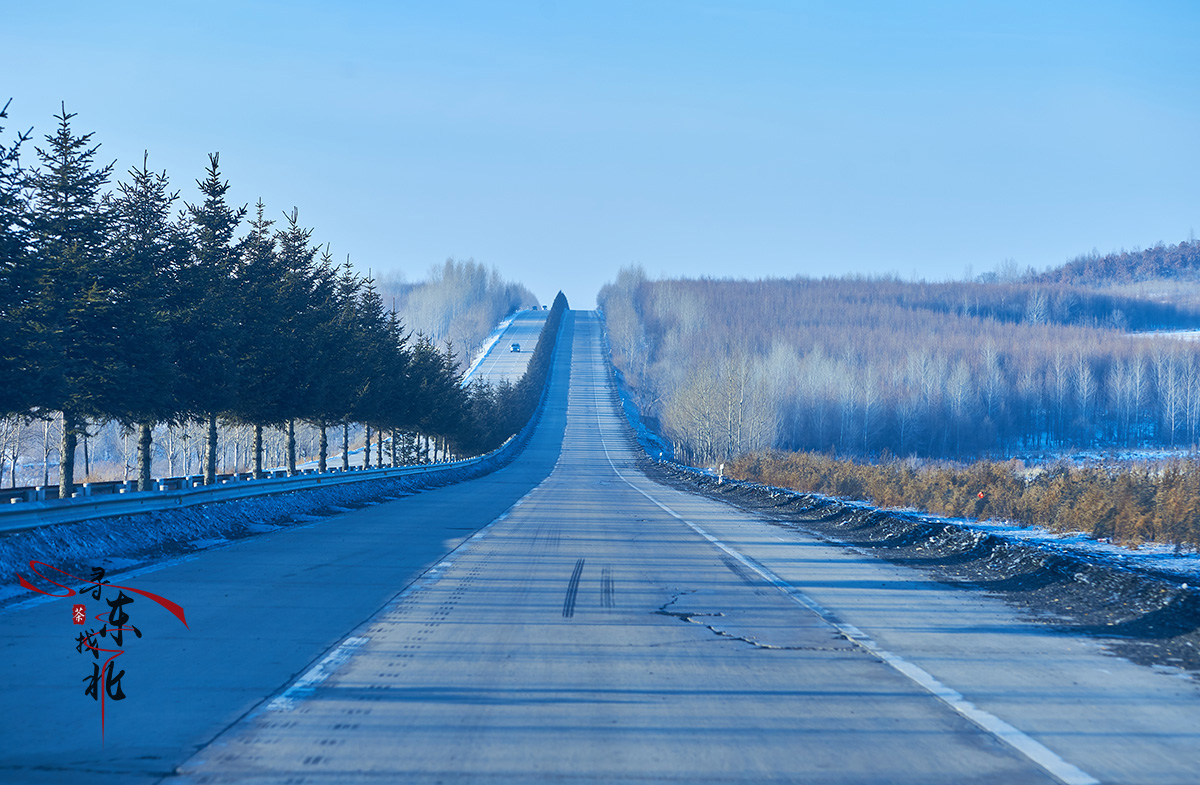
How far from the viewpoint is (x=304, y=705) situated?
607 centimetres

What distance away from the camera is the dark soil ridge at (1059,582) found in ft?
29.1

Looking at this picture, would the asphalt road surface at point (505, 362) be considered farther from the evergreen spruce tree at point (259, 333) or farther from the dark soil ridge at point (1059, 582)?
the dark soil ridge at point (1059, 582)

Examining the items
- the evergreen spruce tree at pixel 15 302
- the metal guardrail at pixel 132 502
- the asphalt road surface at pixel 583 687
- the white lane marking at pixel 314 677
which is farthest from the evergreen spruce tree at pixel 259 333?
the white lane marking at pixel 314 677

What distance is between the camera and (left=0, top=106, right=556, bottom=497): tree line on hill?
62.6ft

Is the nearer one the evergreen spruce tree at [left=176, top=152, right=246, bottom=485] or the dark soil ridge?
the dark soil ridge

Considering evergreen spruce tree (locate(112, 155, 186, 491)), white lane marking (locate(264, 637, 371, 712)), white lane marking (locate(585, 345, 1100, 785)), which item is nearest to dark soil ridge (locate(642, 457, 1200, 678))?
white lane marking (locate(585, 345, 1100, 785))

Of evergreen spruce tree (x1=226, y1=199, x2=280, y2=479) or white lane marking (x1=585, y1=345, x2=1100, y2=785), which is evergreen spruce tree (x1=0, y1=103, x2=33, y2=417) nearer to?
evergreen spruce tree (x1=226, y1=199, x2=280, y2=479)

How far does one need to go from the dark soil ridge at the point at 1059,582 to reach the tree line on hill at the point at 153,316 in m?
17.0

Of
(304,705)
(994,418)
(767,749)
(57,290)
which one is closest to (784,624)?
(767,749)

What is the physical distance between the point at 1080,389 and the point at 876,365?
Result: 93.0ft

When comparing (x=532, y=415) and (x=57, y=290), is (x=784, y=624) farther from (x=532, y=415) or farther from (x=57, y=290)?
(x=532, y=415)

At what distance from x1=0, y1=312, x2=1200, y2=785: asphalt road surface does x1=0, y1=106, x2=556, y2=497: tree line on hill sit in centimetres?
973

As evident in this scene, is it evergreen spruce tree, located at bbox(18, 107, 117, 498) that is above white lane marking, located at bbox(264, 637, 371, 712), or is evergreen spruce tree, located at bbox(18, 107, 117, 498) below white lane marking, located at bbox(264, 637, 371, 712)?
above

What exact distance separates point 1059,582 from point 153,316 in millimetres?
20231
